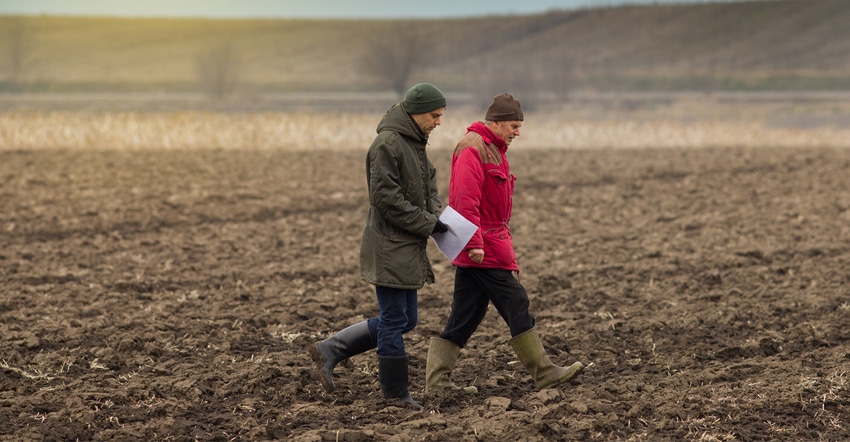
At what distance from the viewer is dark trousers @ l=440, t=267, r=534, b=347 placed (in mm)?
5762

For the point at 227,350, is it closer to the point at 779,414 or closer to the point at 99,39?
the point at 779,414

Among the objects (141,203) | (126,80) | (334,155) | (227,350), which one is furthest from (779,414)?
(126,80)

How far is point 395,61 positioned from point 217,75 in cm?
969

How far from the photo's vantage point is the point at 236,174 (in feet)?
55.3

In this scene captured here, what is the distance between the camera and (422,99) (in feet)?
17.5

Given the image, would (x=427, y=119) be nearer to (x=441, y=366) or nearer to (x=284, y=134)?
(x=441, y=366)

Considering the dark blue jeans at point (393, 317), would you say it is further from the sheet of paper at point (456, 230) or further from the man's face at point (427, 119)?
the man's face at point (427, 119)

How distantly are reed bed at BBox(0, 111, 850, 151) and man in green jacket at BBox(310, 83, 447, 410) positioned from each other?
1556cm

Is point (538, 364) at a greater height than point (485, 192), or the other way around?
point (485, 192)

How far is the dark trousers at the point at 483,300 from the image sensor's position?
576cm

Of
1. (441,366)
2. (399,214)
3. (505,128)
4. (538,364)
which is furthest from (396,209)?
(538,364)

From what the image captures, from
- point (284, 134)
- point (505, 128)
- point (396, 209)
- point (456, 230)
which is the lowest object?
point (284, 134)

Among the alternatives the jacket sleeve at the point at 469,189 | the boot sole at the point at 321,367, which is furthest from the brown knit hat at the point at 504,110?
the boot sole at the point at 321,367

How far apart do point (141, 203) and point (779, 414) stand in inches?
414
